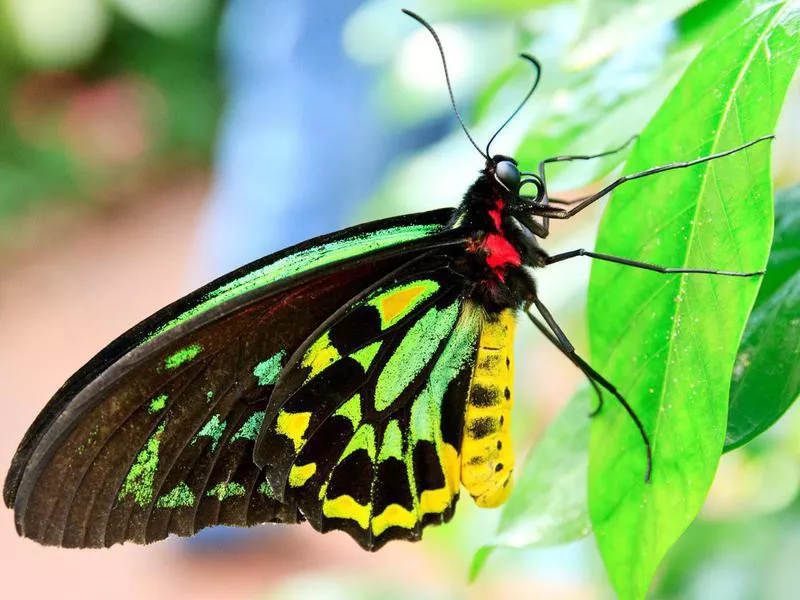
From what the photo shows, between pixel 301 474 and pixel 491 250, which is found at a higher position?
pixel 491 250

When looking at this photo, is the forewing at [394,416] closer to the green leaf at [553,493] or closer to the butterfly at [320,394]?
the butterfly at [320,394]

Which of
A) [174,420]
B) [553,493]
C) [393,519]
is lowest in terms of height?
[553,493]

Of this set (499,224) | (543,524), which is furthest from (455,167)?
(543,524)

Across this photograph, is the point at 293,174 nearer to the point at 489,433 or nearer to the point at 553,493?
the point at 489,433

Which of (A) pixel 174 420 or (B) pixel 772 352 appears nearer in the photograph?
(B) pixel 772 352

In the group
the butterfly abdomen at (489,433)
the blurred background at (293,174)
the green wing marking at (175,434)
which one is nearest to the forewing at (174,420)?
the green wing marking at (175,434)

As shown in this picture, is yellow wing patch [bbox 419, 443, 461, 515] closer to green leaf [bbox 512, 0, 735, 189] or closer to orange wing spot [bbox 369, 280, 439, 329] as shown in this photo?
orange wing spot [bbox 369, 280, 439, 329]

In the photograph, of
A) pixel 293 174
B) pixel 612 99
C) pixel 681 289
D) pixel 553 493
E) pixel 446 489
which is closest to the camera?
pixel 681 289

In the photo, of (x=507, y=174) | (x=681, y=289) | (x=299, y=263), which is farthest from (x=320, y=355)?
(x=681, y=289)

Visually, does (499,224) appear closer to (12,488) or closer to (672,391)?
(672,391)
